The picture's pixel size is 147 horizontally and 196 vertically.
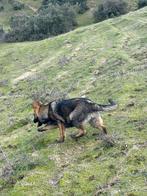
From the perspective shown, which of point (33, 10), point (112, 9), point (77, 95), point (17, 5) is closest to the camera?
point (77, 95)

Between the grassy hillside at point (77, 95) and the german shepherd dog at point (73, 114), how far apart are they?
582 mm

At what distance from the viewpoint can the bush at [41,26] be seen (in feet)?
199

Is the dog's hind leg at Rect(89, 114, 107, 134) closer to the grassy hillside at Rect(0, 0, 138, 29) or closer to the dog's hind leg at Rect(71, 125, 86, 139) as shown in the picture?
the dog's hind leg at Rect(71, 125, 86, 139)

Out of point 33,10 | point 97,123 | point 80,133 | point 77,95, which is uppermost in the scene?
point 97,123

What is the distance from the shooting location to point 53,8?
6656 cm

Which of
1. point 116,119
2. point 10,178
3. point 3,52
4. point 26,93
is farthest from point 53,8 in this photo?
point 10,178

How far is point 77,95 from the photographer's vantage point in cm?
2909

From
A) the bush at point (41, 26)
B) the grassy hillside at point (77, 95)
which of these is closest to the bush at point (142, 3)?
the bush at point (41, 26)

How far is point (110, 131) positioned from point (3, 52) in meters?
34.3

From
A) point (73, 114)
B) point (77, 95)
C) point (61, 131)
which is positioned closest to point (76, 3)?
point (77, 95)

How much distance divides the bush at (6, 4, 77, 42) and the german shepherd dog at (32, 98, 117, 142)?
4197 cm

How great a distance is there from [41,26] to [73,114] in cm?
4434

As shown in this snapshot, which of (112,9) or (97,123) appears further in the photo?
(112,9)

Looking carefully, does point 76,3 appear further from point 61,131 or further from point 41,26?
point 61,131
